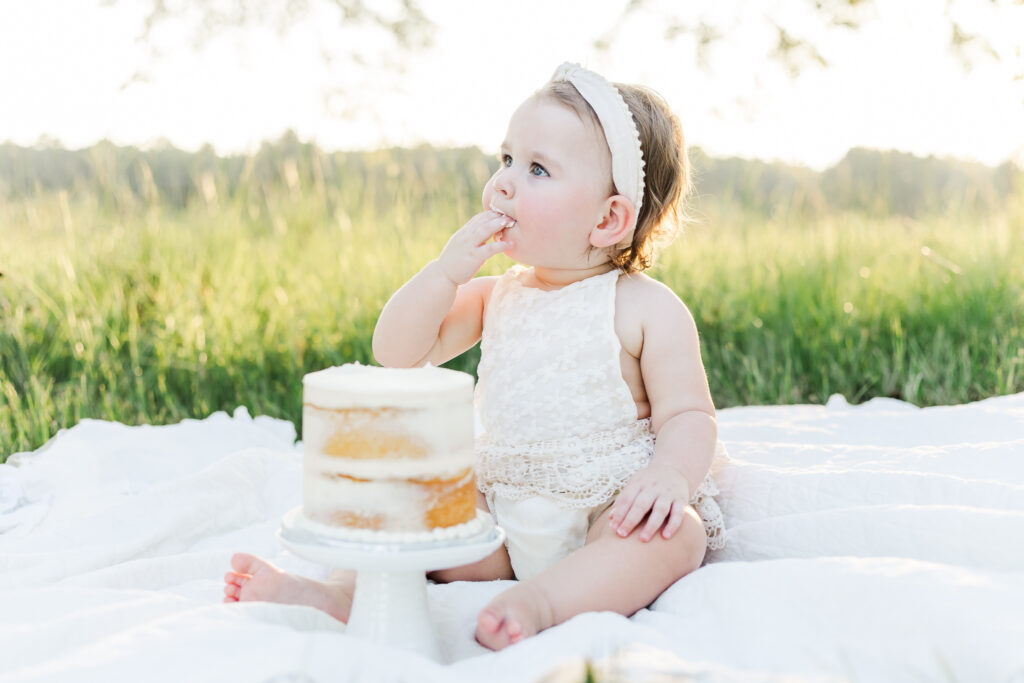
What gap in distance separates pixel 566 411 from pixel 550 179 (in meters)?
0.40

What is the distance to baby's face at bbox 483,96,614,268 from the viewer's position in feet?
5.46

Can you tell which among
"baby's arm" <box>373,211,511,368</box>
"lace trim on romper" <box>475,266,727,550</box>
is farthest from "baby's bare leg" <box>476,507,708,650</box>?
"baby's arm" <box>373,211,511,368</box>

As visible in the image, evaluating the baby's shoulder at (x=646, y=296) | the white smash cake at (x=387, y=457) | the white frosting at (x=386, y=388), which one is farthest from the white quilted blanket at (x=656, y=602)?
the baby's shoulder at (x=646, y=296)

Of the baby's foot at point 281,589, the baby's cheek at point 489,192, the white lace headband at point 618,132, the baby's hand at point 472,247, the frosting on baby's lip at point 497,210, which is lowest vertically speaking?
the baby's foot at point 281,589

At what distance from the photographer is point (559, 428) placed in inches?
66.4

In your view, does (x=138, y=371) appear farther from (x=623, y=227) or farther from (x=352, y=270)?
(x=623, y=227)

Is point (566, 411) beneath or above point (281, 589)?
above

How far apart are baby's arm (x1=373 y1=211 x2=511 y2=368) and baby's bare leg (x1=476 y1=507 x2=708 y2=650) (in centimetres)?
47

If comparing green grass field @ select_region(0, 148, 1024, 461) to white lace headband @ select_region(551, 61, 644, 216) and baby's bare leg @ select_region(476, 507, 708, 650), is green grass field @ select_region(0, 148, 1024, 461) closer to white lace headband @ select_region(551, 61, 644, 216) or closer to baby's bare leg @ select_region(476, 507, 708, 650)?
white lace headband @ select_region(551, 61, 644, 216)

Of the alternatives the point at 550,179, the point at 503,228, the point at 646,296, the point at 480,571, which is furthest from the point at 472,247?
the point at 480,571

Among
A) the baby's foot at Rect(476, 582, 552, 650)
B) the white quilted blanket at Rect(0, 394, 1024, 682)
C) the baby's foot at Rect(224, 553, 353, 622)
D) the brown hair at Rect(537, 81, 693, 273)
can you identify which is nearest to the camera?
the white quilted blanket at Rect(0, 394, 1024, 682)

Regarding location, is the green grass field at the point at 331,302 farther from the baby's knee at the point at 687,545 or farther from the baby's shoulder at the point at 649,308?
the baby's knee at the point at 687,545

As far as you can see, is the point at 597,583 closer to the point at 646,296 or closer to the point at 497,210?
the point at 646,296

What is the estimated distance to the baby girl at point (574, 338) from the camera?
1.62 metres
